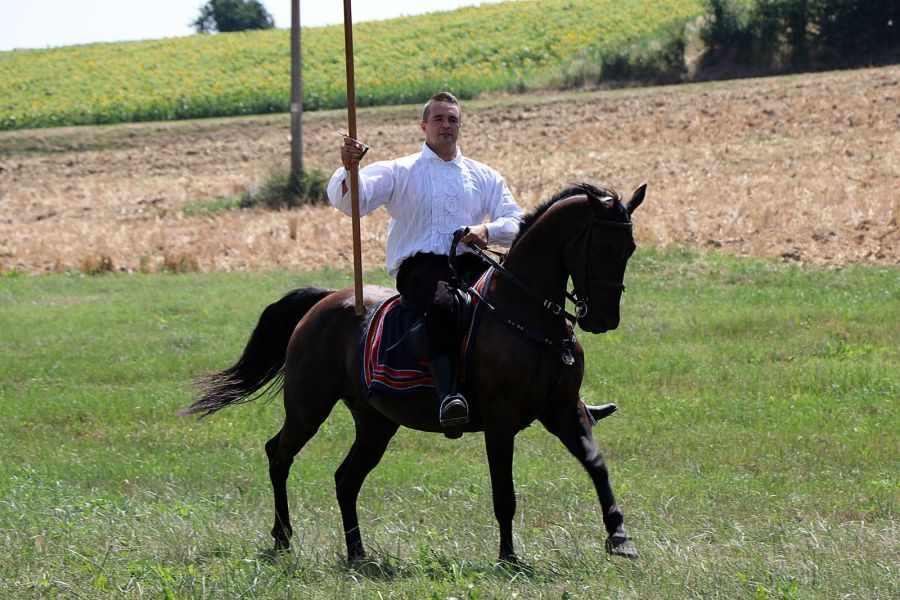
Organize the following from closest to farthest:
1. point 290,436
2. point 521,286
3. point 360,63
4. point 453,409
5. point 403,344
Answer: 1. point 453,409
2. point 521,286
3. point 403,344
4. point 290,436
5. point 360,63

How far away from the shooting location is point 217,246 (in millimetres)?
23953

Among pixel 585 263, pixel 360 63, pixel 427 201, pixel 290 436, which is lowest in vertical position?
pixel 290 436

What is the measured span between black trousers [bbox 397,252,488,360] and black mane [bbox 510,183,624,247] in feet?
1.59

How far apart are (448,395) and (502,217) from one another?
4.28ft

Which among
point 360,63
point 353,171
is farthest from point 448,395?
point 360,63

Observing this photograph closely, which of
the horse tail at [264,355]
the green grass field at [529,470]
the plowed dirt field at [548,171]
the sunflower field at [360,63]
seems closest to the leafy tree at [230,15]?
the sunflower field at [360,63]

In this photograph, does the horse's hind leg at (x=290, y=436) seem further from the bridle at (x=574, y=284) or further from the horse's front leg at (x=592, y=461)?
the horse's front leg at (x=592, y=461)

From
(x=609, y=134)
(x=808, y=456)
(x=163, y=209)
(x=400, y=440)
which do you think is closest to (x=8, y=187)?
(x=163, y=209)

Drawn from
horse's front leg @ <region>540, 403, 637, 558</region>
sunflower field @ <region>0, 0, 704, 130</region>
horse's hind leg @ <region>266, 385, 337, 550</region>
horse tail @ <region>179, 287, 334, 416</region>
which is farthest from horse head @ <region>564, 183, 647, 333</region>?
sunflower field @ <region>0, 0, 704, 130</region>

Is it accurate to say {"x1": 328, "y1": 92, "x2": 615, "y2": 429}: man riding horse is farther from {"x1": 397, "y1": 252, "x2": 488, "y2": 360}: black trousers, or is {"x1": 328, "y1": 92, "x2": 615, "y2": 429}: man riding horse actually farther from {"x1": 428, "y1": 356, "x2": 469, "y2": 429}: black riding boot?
{"x1": 428, "y1": 356, "x2": 469, "y2": 429}: black riding boot

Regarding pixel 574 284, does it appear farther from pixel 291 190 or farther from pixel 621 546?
pixel 291 190

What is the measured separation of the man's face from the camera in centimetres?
729

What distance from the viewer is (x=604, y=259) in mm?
6473

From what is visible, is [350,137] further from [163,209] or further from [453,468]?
[163,209]
